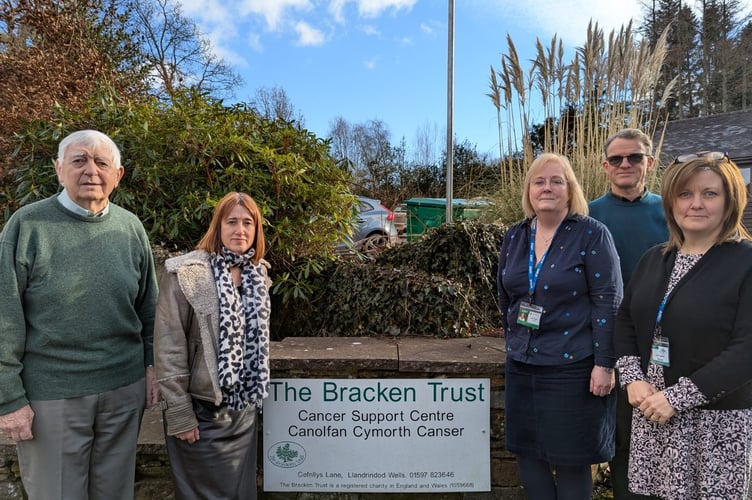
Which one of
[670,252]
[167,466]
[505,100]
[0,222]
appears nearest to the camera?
[670,252]

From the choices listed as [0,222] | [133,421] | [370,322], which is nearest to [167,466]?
[133,421]

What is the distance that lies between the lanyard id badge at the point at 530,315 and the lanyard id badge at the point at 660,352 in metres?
0.40

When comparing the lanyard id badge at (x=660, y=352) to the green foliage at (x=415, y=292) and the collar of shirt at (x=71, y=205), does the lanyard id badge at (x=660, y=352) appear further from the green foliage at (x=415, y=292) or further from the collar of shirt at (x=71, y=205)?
the collar of shirt at (x=71, y=205)

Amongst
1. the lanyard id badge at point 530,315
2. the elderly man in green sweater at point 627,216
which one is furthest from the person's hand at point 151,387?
the elderly man in green sweater at point 627,216

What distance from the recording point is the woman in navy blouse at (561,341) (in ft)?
6.25

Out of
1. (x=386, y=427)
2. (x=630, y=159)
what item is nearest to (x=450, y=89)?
(x=630, y=159)

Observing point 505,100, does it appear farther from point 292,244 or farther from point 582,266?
point 582,266

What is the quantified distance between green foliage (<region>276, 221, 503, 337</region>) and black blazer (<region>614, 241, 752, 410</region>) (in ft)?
→ 4.72

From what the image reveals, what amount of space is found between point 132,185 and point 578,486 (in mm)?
3221

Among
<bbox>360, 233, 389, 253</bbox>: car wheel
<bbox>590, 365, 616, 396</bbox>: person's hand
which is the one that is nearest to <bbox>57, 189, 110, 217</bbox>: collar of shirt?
<bbox>590, 365, 616, 396</bbox>: person's hand

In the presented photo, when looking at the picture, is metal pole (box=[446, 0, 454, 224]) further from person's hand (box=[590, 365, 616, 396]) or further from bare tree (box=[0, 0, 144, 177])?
person's hand (box=[590, 365, 616, 396])

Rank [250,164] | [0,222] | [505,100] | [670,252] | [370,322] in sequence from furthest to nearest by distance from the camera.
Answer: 1. [505,100]
2. [0,222]
3. [250,164]
4. [370,322]
5. [670,252]

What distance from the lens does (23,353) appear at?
1765 mm

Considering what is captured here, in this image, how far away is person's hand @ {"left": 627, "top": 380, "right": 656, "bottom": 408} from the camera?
1682mm
